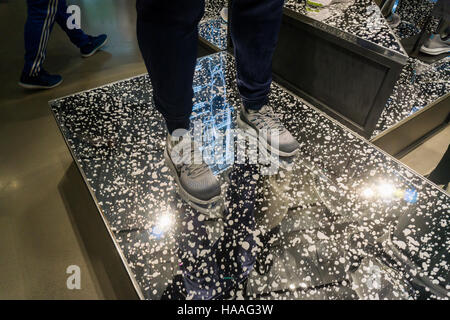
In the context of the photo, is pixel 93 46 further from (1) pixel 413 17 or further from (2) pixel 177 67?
(1) pixel 413 17

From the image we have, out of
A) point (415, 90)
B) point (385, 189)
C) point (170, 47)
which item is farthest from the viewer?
point (415, 90)

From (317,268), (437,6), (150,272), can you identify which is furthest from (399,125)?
(150,272)

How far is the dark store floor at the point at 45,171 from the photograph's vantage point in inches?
30.2

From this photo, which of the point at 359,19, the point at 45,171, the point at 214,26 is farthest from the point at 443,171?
the point at 45,171

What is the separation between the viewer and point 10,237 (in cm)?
85

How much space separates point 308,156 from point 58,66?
1.42 metres

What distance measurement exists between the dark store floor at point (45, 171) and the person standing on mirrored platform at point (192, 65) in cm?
38

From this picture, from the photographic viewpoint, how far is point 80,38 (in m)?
1.58

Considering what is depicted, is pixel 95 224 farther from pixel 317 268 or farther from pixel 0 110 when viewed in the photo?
pixel 0 110

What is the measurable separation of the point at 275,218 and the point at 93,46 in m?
1.47

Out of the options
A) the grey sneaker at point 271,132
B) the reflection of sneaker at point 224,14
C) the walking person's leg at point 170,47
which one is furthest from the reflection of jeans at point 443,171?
the reflection of sneaker at point 224,14

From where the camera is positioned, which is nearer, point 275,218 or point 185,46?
point 185,46

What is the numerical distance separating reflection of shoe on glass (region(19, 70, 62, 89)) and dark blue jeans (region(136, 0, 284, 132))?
1.01 metres
